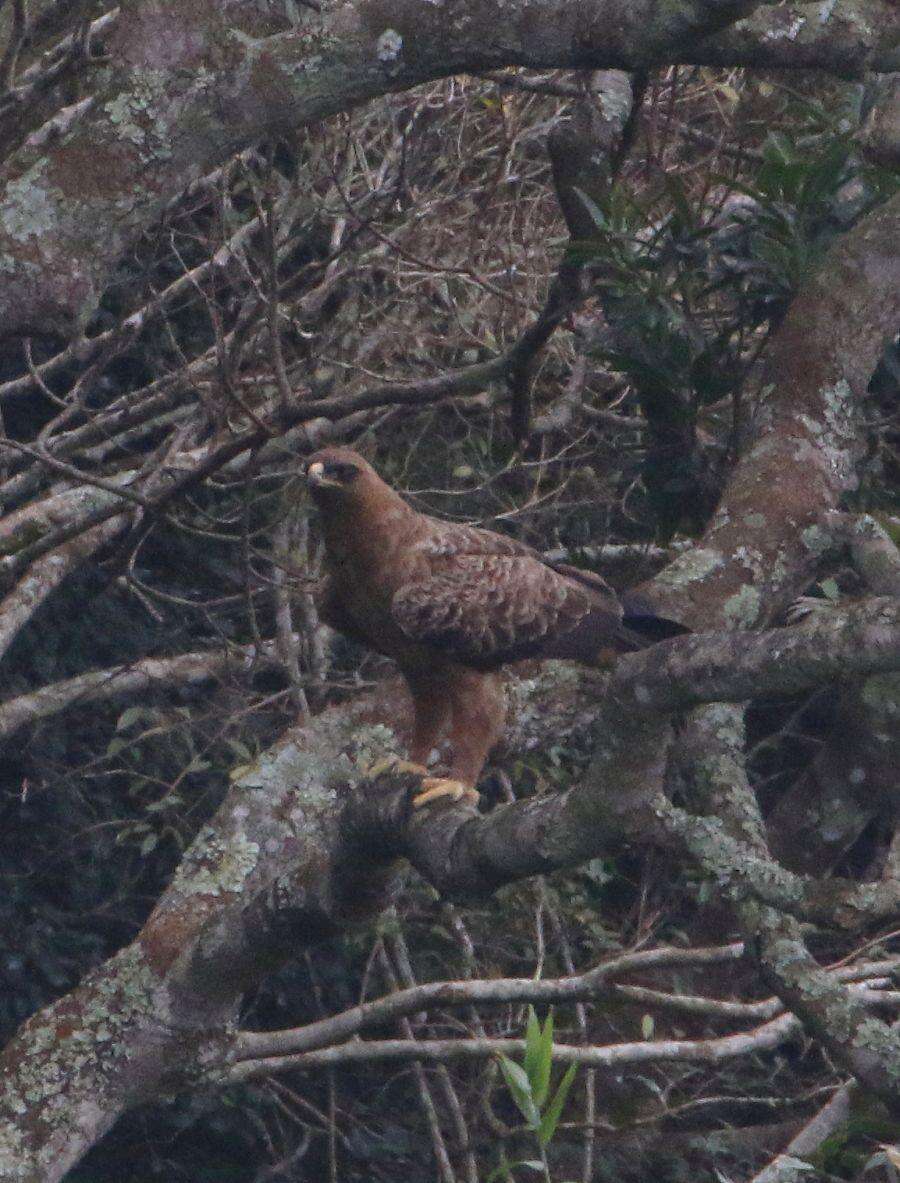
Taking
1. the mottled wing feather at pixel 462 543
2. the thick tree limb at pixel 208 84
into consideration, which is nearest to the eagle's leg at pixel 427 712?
the mottled wing feather at pixel 462 543

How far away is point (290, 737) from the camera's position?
3984mm

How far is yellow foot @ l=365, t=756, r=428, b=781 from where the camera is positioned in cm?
382

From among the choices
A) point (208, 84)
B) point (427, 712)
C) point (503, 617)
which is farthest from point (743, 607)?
point (208, 84)

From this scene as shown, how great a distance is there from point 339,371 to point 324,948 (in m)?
2.04

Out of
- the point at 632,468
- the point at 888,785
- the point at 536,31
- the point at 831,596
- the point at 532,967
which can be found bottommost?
the point at 532,967

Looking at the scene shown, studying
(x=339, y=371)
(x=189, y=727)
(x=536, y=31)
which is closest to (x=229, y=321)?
(x=339, y=371)

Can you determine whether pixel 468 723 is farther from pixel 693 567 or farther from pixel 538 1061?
pixel 538 1061

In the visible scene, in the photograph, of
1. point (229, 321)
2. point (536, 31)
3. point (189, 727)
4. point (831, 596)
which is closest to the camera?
point (536, 31)

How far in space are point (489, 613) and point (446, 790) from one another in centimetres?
47

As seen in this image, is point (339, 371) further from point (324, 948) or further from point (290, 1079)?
point (290, 1079)

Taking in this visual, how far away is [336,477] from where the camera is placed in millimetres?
4199

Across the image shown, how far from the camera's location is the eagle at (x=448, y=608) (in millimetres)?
3918

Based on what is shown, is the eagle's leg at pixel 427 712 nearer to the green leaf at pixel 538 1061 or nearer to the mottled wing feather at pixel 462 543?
the mottled wing feather at pixel 462 543

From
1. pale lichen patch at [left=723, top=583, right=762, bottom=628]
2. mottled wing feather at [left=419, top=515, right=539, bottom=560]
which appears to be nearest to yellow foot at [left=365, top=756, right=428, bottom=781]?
mottled wing feather at [left=419, top=515, right=539, bottom=560]
